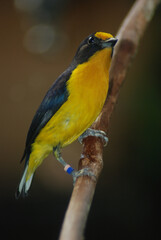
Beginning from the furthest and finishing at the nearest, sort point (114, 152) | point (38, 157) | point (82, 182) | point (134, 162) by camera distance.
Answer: point (114, 152), point (134, 162), point (38, 157), point (82, 182)

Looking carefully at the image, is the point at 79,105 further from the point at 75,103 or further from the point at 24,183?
the point at 24,183

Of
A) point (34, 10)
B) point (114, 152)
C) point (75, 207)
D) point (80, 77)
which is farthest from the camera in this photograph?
point (34, 10)

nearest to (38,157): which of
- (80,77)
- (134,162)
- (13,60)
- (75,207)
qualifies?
(80,77)

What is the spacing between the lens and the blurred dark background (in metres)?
4.66

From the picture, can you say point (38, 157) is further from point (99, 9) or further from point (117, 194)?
point (99, 9)

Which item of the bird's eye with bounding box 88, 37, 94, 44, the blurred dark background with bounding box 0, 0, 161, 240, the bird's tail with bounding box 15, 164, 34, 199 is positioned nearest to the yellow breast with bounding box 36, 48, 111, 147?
the bird's eye with bounding box 88, 37, 94, 44

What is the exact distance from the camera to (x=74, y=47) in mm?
5449

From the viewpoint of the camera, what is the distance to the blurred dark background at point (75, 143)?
15.3 feet

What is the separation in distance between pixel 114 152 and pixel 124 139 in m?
0.21

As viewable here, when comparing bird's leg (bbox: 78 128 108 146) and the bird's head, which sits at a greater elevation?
the bird's head

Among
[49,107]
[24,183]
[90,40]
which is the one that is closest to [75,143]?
[24,183]

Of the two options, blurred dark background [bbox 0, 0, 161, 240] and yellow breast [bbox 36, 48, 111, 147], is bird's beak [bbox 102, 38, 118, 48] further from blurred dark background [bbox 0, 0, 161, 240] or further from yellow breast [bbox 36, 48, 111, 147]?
blurred dark background [bbox 0, 0, 161, 240]

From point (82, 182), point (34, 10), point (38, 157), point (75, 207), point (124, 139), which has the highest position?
point (34, 10)

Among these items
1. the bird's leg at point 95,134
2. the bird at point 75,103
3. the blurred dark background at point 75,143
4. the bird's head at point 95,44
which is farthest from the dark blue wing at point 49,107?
the blurred dark background at point 75,143
